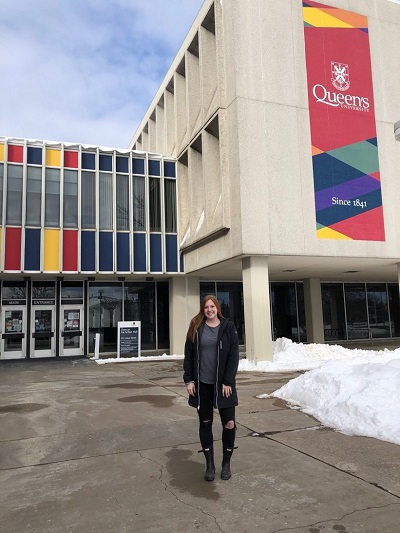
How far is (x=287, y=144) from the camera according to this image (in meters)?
15.7

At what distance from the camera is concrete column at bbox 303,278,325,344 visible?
22.5m

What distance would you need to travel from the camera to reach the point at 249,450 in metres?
5.36

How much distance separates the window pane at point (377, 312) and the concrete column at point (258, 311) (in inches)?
509

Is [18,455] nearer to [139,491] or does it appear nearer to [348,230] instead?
[139,491]

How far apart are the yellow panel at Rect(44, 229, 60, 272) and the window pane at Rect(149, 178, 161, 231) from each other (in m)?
4.13

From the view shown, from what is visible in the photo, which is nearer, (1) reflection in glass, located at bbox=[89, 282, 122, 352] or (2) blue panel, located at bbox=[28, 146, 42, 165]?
(2) blue panel, located at bbox=[28, 146, 42, 165]

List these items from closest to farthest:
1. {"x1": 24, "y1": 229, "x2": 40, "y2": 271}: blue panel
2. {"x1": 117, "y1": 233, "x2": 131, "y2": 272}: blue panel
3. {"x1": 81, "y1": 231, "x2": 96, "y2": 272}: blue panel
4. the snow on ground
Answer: the snow on ground, {"x1": 24, "y1": 229, "x2": 40, "y2": 271}: blue panel, {"x1": 81, "y1": 231, "x2": 96, "y2": 272}: blue panel, {"x1": 117, "y1": 233, "x2": 131, "y2": 272}: blue panel

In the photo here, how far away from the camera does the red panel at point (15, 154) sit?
59.0 ft

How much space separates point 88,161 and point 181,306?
772cm

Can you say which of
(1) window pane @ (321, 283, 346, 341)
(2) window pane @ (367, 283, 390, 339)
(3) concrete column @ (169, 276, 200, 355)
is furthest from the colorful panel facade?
(2) window pane @ (367, 283, 390, 339)

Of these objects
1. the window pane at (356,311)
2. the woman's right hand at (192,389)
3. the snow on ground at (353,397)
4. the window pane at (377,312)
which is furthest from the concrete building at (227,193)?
the woman's right hand at (192,389)

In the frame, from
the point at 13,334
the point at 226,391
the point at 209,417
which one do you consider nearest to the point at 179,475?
the point at 209,417

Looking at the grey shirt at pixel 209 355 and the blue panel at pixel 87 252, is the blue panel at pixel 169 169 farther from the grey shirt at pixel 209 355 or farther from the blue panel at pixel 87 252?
the grey shirt at pixel 209 355

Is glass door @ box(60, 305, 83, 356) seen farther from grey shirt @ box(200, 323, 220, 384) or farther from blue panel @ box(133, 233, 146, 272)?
grey shirt @ box(200, 323, 220, 384)
